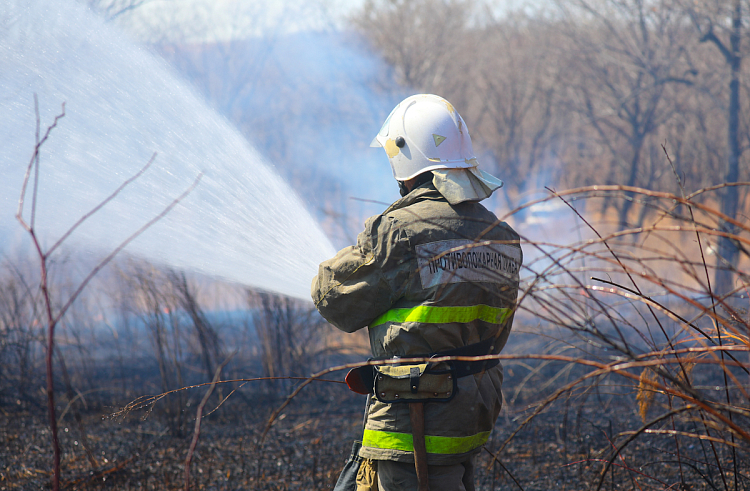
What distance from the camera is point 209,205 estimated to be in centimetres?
477

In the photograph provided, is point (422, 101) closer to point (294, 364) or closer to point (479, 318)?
point (479, 318)

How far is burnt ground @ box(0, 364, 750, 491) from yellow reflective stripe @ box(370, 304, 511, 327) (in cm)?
102

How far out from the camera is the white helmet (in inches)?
101

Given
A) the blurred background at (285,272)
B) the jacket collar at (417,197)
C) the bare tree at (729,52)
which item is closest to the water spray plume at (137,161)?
the blurred background at (285,272)

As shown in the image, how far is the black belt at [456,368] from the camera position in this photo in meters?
2.23

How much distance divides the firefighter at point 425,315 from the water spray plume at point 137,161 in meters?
1.15

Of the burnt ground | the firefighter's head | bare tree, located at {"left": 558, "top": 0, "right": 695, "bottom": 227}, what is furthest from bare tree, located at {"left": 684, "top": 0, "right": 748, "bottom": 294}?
the firefighter's head

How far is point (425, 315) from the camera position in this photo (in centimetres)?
217

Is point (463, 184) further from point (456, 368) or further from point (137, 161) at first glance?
point (137, 161)

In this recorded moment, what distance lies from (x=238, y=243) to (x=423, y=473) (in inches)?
98.2

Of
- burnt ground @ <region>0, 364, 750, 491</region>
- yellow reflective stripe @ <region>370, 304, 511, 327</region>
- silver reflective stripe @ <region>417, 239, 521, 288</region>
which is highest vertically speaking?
silver reflective stripe @ <region>417, 239, 521, 288</region>

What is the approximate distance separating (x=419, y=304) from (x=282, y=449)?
2.89 meters

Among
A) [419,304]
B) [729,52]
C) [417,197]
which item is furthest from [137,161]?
[729,52]

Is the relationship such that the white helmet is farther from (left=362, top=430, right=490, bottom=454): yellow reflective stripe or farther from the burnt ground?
the burnt ground
